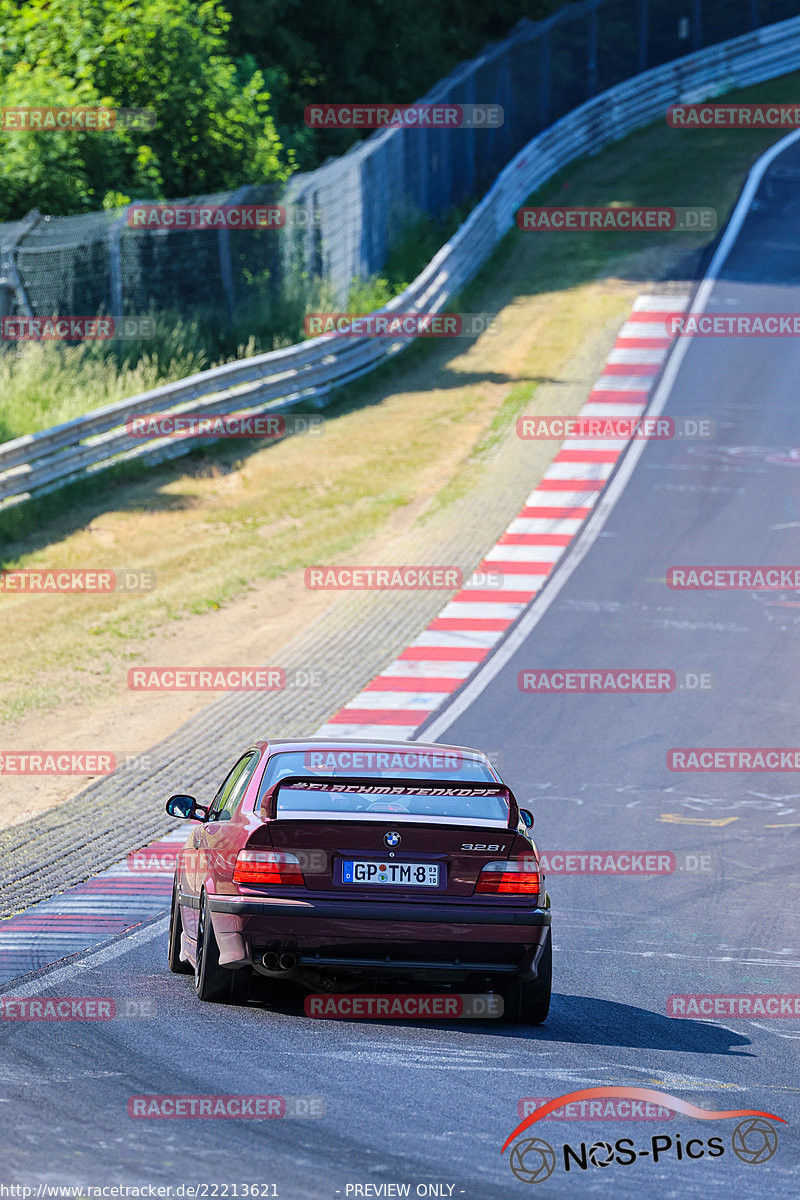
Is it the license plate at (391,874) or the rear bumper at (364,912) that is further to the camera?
the license plate at (391,874)

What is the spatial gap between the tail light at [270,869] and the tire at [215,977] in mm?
335

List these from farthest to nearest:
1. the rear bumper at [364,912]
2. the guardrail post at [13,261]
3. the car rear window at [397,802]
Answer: the guardrail post at [13,261] < the car rear window at [397,802] < the rear bumper at [364,912]

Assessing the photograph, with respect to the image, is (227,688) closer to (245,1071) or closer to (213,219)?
(245,1071)

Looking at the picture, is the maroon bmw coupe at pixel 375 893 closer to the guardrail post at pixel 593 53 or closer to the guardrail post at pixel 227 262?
the guardrail post at pixel 227 262

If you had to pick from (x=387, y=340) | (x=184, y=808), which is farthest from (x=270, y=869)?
(x=387, y=340)

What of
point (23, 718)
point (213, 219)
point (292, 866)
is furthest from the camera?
point (213, 219)

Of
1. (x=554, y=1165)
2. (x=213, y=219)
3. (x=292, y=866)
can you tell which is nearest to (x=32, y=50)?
(x=213, y=219)

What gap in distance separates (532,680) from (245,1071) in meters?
9.97

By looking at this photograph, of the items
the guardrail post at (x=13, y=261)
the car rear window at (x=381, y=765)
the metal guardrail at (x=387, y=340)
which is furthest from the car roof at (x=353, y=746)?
the guardrail post at (x=13, y=261)

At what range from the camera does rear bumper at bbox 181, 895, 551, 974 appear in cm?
744

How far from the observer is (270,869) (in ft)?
24.8

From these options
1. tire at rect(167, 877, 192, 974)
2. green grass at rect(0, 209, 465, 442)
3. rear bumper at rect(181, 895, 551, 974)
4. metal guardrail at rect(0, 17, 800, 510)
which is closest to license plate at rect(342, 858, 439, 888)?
rear bumper at rect(181, 895, 551, 974)

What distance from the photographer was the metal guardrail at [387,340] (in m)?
21.5

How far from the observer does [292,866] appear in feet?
24.8
